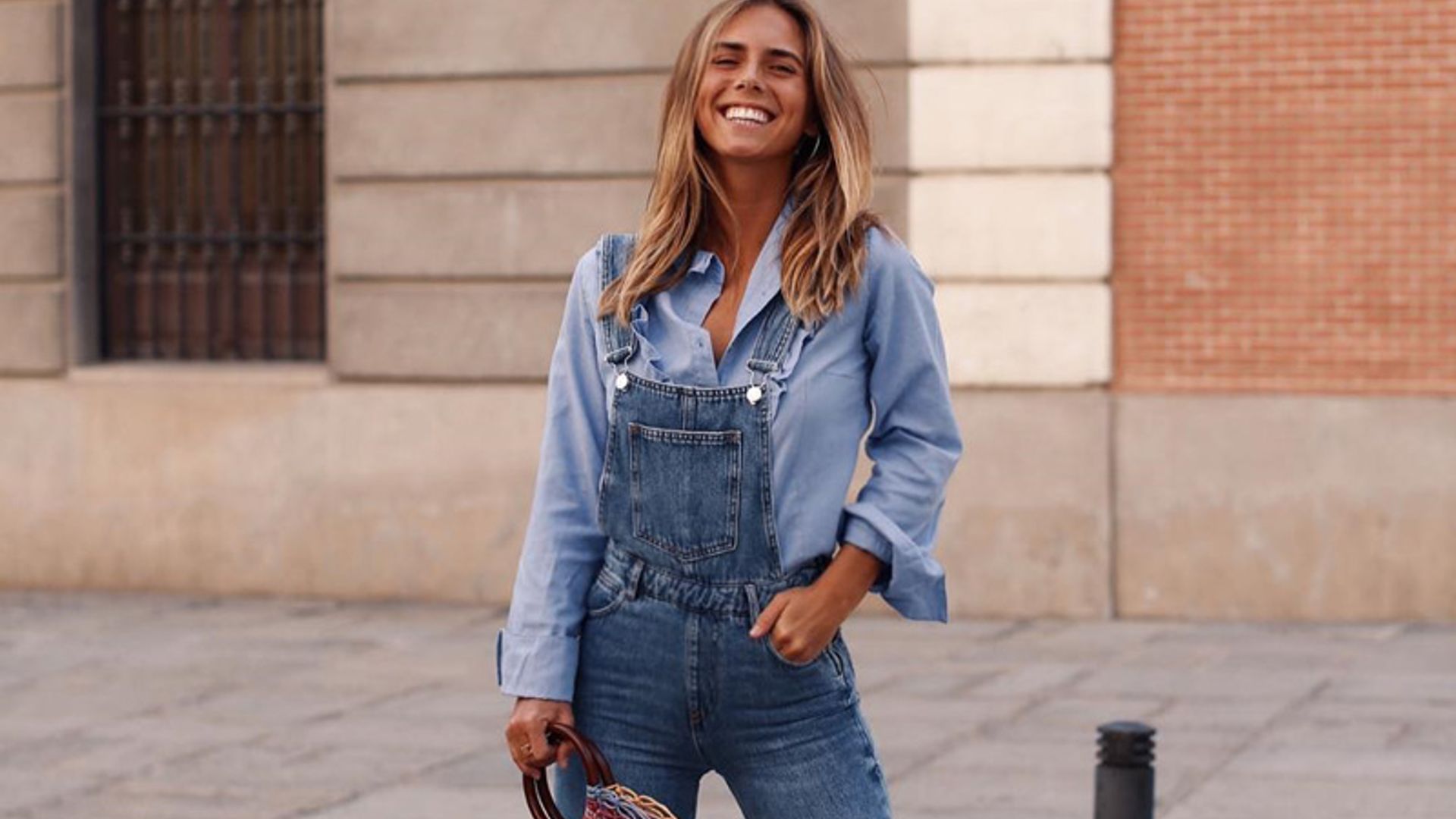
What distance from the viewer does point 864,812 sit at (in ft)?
11.0

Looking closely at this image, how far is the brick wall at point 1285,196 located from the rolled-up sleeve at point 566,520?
323 inches

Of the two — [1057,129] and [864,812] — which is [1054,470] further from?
[864,812]

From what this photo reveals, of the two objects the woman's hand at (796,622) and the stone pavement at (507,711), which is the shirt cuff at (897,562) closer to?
the woman's hand at (796,622)

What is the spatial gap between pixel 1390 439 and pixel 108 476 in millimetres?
6074

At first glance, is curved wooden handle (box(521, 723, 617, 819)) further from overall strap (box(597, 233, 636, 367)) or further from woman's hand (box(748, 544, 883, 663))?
overall strap (box(597, 233, 636, 367))

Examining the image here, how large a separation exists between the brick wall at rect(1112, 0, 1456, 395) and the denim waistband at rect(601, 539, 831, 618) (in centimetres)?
826

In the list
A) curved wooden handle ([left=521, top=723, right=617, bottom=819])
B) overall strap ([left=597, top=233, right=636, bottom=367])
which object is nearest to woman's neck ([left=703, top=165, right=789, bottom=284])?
overall strap ([left=597, top=233, right=636, bottom=367])

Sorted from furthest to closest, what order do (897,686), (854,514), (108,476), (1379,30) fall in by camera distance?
(108,476)
(1379,30)
(897,686)
(854,514)

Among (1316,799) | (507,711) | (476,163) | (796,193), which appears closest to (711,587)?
(796,193)

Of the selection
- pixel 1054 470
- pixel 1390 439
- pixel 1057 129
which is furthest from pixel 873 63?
pixel 1390 439

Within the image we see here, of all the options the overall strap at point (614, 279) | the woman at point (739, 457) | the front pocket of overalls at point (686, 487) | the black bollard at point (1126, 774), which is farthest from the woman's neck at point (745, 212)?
the black bollard at point (1126, 774)

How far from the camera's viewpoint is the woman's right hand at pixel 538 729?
3.36 meters

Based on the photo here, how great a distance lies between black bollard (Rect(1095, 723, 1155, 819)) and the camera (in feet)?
17.7

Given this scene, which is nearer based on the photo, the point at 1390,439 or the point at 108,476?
the point at 1390,439
